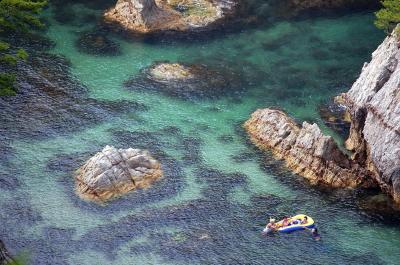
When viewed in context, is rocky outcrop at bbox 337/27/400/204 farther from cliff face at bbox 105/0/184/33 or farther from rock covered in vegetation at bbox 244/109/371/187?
cliff face at bbox 105/0/184/33

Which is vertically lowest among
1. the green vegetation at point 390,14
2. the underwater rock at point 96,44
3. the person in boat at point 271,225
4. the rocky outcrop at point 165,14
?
the person in boat at point 271,225

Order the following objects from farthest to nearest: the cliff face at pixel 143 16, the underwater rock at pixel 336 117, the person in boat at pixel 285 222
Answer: the cliff face at pixel 143 16 → the underwater rock at pixel 336 117 → the person in boat at pixel 285 222

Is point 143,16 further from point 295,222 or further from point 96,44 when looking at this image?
point 295,222

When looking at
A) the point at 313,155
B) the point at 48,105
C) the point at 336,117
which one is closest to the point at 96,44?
the point at 48,105

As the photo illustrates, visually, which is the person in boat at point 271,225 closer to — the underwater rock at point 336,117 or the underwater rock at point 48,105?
the underwater rock at point 336,117

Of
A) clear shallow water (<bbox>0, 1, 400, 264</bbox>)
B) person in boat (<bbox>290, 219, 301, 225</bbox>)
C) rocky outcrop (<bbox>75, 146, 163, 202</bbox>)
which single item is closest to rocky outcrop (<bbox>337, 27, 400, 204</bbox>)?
clear shallow water (<bbox>0, 1, 400, 264</bbox>)

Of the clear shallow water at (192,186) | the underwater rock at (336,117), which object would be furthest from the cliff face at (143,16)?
the underwater rock at (336,117)
